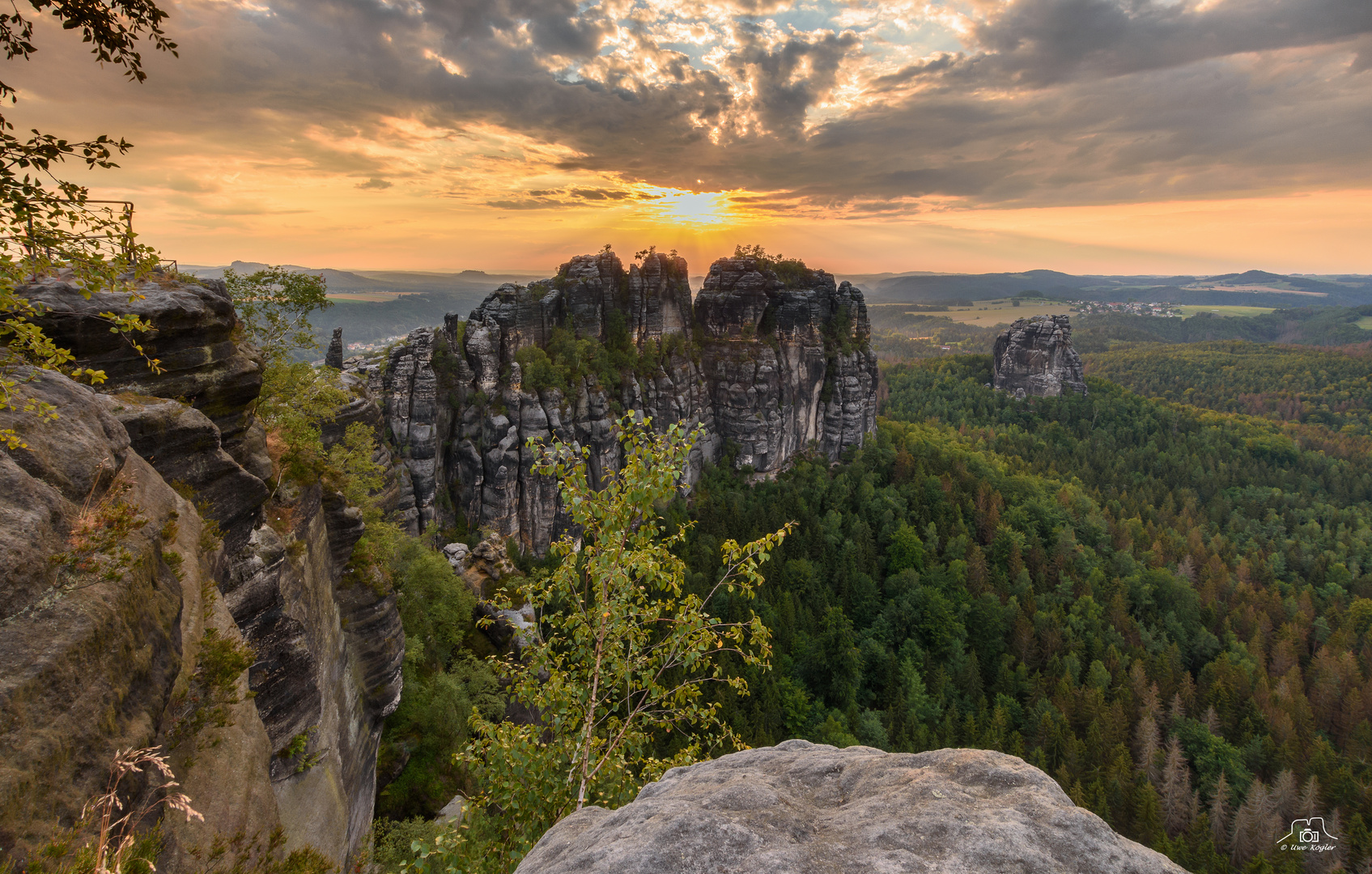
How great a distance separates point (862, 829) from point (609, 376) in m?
54.2

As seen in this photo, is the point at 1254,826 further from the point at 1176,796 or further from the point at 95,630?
the point at 95,630

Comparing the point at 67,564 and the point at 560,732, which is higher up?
the point at 67,564

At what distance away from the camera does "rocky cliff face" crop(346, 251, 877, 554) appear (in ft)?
160

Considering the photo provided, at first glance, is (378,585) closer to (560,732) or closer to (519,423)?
(560,732)

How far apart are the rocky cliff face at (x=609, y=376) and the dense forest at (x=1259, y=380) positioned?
403ft

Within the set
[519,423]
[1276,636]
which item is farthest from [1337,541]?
[519,423]

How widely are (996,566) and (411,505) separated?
54443 millimetres

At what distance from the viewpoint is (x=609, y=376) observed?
5678cm

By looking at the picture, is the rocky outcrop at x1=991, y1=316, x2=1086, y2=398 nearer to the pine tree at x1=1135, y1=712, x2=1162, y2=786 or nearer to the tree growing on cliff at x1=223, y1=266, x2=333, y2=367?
the pine tree at x1=1135, y1=712, x2=1162, y2=786

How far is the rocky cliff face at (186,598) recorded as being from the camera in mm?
5164

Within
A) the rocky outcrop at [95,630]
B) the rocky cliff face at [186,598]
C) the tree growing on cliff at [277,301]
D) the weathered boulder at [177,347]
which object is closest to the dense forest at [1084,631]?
the rocky cliff face at [186,598]

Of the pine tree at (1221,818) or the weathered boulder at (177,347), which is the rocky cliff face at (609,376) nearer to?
the weathered boulder at (177,347)

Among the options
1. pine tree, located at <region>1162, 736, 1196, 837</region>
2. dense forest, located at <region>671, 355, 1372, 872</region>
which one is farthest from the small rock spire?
pine tree, located at <region>1162, 736, 1196, 837</region>

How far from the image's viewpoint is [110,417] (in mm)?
7332
